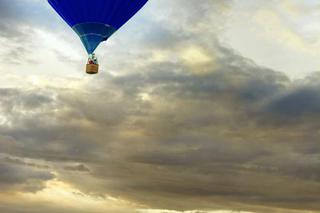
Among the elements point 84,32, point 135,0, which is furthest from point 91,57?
point 135,0

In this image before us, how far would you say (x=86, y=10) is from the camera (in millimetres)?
68188

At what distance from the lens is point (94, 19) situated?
223ft

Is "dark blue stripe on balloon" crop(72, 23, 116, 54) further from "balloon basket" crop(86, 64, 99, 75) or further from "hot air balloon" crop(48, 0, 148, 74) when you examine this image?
"balloon basket" crop(86, 64, 99, 75)

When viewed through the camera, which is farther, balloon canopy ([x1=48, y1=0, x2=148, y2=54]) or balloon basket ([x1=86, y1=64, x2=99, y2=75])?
balloon canopy ([x1=48, y1=0, x2=148, y2=54])

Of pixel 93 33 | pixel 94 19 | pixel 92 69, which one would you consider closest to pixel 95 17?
pixel 94 19

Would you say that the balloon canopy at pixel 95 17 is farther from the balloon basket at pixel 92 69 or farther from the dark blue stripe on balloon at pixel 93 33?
the balloon basket at pixel 92 69

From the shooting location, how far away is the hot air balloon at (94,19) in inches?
2670

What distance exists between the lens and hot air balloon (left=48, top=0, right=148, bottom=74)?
222 feet

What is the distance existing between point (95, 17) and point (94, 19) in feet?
0.70

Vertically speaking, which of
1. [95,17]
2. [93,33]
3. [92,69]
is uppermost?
[95,17]

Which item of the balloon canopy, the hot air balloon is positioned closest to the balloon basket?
the hot air balloon

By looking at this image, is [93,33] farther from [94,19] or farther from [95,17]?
[95,17]

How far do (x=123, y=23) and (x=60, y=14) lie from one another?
6328 mm

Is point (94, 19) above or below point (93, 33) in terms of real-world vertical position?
above
